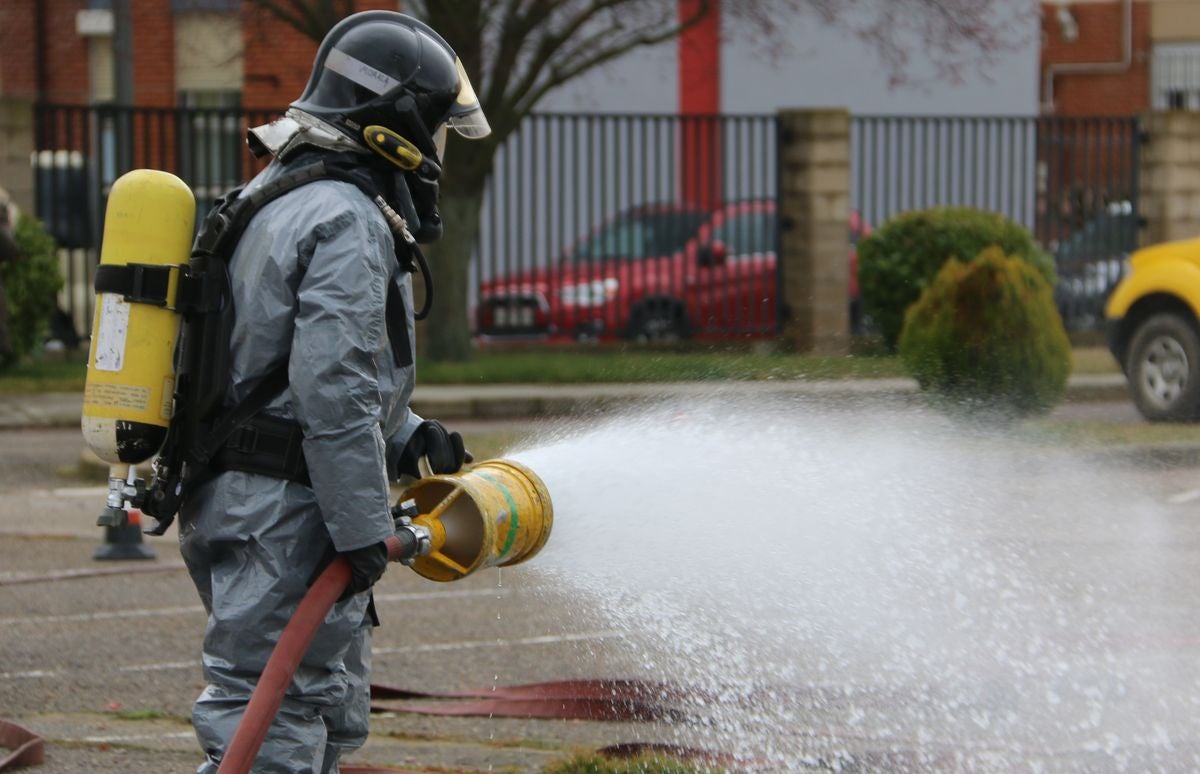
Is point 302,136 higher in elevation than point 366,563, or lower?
higher

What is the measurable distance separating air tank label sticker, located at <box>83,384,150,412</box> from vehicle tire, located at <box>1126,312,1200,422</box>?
34.0 ft

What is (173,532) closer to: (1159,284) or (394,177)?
(394,177)

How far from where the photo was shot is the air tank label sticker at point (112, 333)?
12.1 ft

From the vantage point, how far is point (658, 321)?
19.6m

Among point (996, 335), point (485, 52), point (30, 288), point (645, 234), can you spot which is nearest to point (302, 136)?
point (996, 335)

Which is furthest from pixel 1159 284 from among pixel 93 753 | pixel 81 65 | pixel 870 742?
pixel 81 65

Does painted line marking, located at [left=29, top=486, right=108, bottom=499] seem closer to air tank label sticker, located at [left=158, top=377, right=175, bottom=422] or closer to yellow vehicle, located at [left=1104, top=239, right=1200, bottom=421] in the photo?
yellow vehicle, located at [left=1104, top=239, right=1200, bottom=421]

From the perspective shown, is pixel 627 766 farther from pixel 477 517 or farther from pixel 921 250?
pixel 921 250

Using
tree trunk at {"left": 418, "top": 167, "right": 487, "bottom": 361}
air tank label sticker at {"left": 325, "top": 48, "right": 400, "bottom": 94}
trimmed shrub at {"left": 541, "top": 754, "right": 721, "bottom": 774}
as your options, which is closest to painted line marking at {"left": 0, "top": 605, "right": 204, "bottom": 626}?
trimmed shrub at {"left": 541, "top": 754, "right": 721, "bottom": 774}

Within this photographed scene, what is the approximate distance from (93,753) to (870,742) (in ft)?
7.04

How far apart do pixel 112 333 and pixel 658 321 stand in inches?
630

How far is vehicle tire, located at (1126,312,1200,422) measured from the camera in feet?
42.4

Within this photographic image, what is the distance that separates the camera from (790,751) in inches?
194

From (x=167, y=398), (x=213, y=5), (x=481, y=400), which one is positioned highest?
(x=213, y=5)
